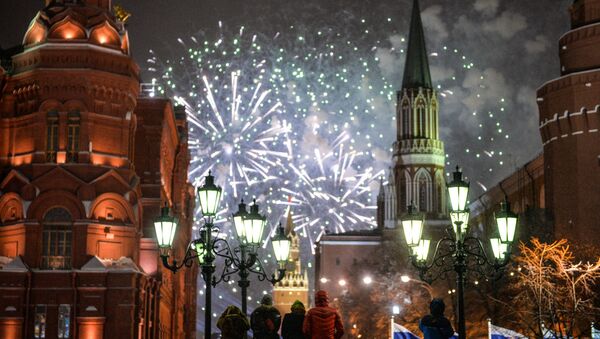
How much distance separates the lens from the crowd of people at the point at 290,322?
17.6 m

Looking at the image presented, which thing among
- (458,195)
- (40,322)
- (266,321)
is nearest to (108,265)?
(40,322)

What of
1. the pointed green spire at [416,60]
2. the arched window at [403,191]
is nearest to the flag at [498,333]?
the arched window at [403,191]

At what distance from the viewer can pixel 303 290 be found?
14825 cm

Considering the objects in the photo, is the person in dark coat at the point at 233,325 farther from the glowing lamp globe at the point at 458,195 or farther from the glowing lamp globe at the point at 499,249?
the glowing lamp globe at the point at 499,249

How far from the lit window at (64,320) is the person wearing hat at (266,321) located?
95.6ft

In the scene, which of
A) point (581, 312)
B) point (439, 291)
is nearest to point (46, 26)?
point (581, 312)

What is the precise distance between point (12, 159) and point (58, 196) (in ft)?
11.2

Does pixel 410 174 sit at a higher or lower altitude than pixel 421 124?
lower

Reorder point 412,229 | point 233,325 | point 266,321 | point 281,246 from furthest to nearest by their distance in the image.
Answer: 1. point 281,246
2. point 412,229
3. point 266,321
4. point 233,325

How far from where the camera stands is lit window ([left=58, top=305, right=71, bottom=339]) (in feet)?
155

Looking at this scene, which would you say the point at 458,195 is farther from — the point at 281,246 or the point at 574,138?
the point at 574,138

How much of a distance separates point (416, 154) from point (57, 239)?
65154 mm

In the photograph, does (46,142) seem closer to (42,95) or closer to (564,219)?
(42,95)

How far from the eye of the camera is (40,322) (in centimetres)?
4734
